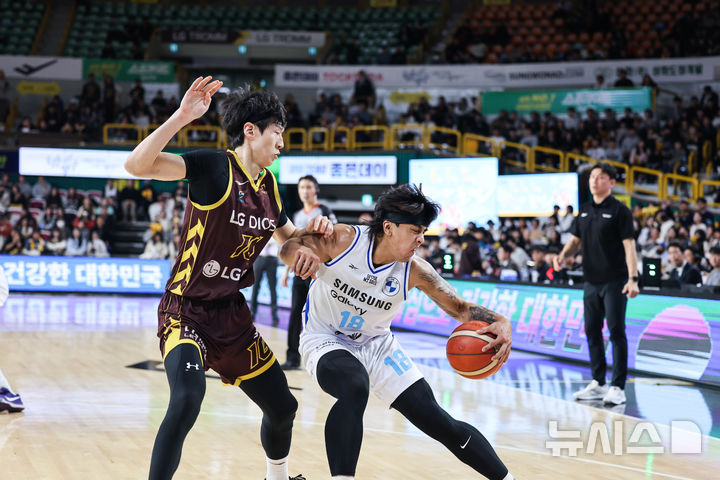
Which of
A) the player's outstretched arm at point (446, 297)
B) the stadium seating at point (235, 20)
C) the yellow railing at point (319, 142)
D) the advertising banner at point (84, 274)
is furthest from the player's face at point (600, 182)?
the stadium seating at point (235, 20)

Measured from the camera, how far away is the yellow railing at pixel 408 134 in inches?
837

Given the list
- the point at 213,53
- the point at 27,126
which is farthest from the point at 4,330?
the point at 213,53

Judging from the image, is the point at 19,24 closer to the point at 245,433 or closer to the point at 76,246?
the point at 76,246

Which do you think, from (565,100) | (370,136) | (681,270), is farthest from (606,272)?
(565,100)

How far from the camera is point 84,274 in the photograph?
19.6 metres

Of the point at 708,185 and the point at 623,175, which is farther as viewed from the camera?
the point at 623,175

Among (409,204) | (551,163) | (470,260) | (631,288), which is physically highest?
(551,163)

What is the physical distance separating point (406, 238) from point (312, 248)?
0.47 metres

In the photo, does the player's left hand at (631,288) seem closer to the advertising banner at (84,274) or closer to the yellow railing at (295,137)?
the advertising banner at (84,274)

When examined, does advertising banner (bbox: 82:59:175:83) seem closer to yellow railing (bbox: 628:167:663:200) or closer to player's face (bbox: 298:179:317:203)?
yellow railing (bbox: 628:167:663:200)

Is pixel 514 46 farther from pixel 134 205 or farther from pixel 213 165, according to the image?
pixel 213 165

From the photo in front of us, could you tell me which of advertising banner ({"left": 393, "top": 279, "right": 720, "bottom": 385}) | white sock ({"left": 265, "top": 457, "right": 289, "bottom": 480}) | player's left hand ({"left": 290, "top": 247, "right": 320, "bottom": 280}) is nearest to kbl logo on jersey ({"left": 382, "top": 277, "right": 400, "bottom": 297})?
player's left hand ({"left": 290, "top": 247, "right": 320, "bottom": 280})

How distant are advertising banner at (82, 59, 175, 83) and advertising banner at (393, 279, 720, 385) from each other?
17485 millimetres

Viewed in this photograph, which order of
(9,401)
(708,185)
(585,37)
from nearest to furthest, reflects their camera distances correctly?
(9,401) → (708,185) → (585,37)
